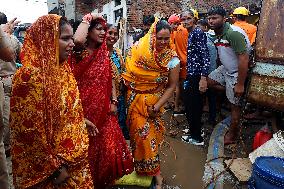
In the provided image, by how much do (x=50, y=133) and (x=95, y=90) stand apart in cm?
94

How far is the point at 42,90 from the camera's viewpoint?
2.11 m

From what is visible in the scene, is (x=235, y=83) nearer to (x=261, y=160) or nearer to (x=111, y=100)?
(x=261, y=160)

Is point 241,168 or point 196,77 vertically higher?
point 196,77

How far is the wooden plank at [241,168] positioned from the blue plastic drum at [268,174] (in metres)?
0.45

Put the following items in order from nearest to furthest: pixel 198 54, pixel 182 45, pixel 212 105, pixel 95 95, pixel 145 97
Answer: pixel 95 95
pixel 145 97
pixel 198 54
pixel 212 105
pixel 182 45

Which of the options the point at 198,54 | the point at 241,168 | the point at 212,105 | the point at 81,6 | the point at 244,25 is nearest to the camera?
the point at 241,168

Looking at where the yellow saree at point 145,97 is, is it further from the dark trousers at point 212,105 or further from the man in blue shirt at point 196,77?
the dark trousers at point 212,105

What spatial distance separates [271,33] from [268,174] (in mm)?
2154

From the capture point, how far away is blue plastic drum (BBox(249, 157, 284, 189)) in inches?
120

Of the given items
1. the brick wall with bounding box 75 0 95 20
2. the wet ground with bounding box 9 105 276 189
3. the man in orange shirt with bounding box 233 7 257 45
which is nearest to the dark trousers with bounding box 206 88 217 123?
the wet ground with bounding box 9 105 276 189

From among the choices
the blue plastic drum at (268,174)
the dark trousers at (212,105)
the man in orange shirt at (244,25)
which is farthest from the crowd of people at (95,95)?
the man in orange shirt at (244,25)

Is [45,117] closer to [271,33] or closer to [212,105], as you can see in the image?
[271,33]

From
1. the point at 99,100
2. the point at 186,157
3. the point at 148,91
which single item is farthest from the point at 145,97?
the point at 186,157

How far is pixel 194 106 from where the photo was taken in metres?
5.12
